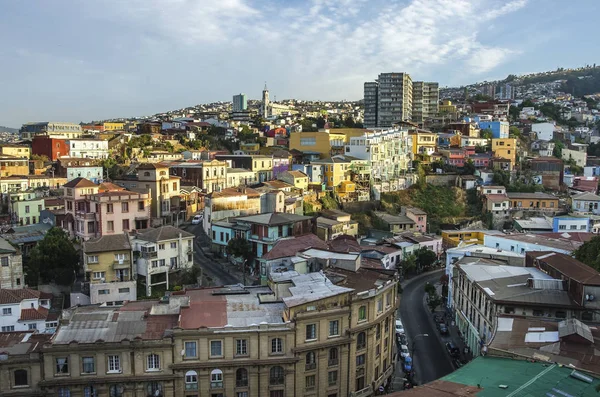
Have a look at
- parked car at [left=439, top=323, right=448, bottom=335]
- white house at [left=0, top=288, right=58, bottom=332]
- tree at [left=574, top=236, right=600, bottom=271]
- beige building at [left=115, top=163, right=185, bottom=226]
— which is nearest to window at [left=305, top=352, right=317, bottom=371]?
white house at [left=0, top=288, right=58, bottom=332]

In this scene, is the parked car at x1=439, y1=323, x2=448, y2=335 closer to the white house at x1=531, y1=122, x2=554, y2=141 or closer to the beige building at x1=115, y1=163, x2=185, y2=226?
the beige building at x1=115, y1=163, x2=185, y2=226

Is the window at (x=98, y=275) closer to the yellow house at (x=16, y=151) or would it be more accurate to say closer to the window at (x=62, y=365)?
the window at (x=62, y=365)

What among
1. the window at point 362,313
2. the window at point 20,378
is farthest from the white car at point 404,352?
the window at point 20,378

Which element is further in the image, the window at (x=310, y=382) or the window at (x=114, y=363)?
the window at (x=310, y=382)

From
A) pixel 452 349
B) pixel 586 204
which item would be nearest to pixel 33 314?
pixel 452 349

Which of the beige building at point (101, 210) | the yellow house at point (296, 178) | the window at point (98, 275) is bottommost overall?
the window at point (98, 275)

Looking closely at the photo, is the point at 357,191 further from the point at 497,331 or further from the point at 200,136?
the point at 497,331

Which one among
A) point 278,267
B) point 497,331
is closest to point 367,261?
point 278,267
